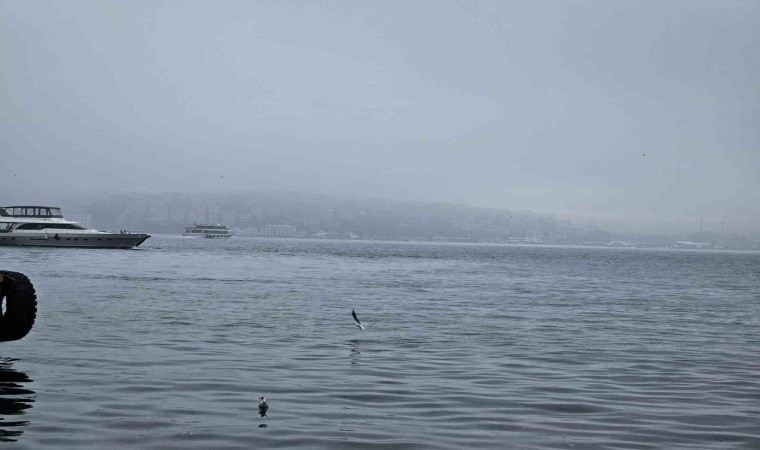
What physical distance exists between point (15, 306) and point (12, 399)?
4026mm

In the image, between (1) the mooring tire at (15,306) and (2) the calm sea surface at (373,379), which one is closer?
(2) the calm sea surface at (373,379)

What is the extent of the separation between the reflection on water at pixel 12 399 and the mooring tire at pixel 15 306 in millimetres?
559

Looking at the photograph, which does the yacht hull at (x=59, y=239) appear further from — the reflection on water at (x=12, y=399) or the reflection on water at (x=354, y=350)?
the reflection on water at (x=12, y=399)

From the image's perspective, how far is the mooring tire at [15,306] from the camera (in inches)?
574

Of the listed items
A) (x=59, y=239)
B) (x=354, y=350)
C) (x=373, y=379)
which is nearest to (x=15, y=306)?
(x=373, y=379)

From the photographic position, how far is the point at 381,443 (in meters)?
9.18

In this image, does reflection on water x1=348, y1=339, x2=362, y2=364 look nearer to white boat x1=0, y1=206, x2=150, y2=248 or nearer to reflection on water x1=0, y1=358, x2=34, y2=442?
reflection on water x1=0, y1=358, x2=34, y2=442

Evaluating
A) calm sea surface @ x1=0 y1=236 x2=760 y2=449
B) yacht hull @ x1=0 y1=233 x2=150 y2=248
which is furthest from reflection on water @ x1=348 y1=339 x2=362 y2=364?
yacht hull @ x1=0 y1=233 x2=150 y2=248

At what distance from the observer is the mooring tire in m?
14.6

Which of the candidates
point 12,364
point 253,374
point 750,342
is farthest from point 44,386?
point 750,342

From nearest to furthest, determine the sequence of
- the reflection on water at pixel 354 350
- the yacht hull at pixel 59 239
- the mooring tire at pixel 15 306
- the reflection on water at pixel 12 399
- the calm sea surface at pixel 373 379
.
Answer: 1. the reflection on water at pixel 12 399
2. the calm sea surface at pixel 373 379
3. the mooring tire at pixel 15 306
4. the reflection on water at pixel 354 350
5. the yacht hull at pixel 59 239

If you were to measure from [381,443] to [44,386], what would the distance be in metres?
5.88

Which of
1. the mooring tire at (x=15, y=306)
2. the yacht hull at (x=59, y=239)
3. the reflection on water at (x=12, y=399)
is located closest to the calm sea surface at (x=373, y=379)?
the reflection on water at (x=12, y=399)

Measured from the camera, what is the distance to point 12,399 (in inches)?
434
